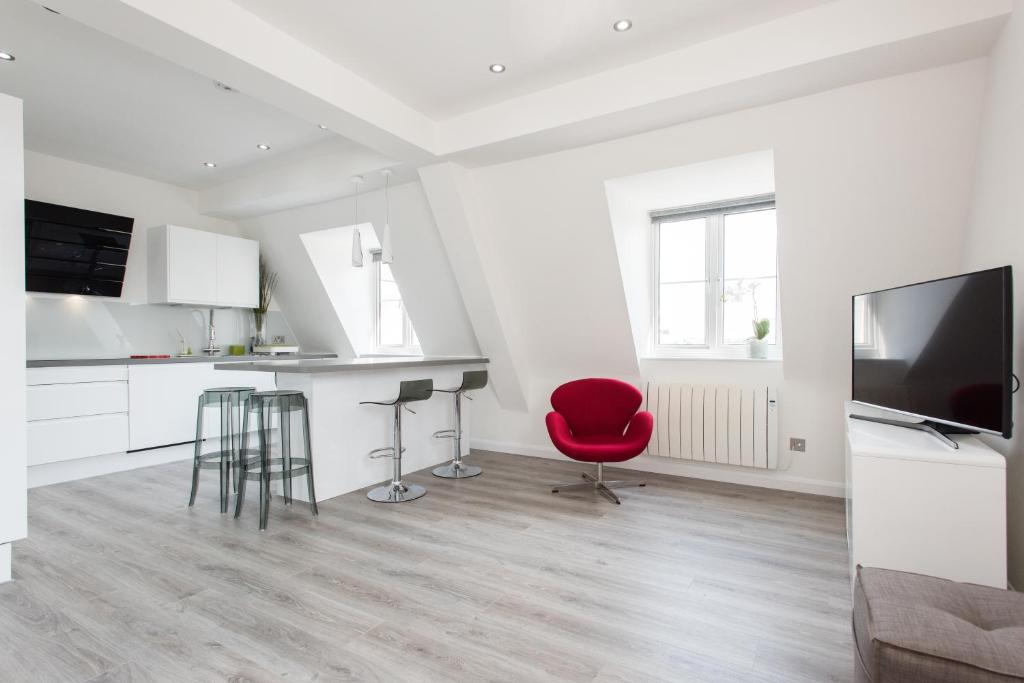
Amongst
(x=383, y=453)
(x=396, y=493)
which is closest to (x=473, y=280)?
(x=383, y=453)

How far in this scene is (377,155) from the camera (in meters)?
4.37

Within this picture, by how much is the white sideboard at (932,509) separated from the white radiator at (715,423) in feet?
6.20

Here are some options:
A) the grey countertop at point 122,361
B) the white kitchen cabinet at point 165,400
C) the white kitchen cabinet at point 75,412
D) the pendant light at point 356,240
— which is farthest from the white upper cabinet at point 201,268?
the pendant light at point 356,240

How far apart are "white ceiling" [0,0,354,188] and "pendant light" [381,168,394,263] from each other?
0.54 m

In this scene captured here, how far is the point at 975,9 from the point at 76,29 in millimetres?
4501

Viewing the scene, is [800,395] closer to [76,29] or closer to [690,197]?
[690,197]

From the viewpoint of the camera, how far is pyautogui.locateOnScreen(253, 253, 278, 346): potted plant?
651 cm

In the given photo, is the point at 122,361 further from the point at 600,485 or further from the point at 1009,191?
the point at 1009,191

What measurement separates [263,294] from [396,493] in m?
3.71

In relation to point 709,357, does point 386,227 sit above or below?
above

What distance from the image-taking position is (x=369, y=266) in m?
6.91

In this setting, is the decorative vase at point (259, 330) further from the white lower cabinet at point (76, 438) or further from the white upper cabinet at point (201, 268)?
the white lower cabinet at point (76, 438)

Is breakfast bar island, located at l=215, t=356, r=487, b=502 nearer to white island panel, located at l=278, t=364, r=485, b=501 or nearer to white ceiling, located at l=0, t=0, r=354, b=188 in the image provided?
white island panel, located at l=278, t=364, r=485, b=501

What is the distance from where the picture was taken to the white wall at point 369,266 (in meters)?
5.05
